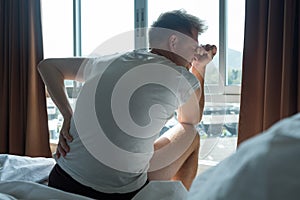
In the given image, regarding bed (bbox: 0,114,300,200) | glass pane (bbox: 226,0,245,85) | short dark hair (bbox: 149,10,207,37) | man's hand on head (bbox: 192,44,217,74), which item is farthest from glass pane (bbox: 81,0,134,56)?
bed (bbox: 0,114,300,200)

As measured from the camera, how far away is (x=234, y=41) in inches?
93.8

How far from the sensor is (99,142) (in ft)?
3.88

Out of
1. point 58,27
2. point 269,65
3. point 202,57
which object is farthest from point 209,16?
point 58,27

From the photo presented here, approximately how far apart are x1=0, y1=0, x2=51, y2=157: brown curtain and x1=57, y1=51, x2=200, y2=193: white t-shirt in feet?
5.82

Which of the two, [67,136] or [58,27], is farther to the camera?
[58,27]

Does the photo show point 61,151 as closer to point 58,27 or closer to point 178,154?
point 178,154

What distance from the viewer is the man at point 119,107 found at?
1187 millimetres

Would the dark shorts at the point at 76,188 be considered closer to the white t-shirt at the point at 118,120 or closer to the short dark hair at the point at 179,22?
the white t-shirt at the point at 118,120

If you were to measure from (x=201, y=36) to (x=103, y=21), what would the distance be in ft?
5.09

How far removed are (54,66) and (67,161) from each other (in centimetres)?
36

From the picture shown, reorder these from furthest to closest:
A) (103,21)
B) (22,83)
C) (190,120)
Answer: (103,21)
(22,83)
(190,120)

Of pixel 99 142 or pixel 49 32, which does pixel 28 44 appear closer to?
pixel 49 32

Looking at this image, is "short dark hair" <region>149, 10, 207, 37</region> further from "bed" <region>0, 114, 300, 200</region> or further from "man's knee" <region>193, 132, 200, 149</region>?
"bed" <region>0, 114, 300, 200</region>

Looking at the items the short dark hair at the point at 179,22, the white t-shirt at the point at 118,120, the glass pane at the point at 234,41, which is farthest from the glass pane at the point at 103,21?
the white t-shirt at the point at 118,120
